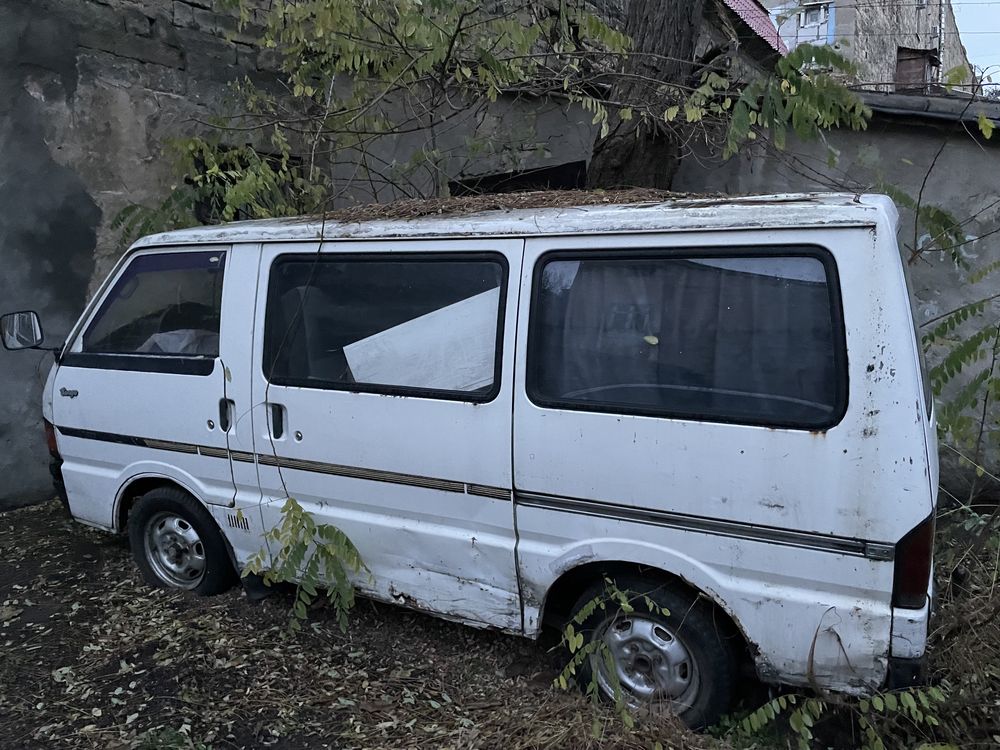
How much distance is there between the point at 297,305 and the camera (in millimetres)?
3459

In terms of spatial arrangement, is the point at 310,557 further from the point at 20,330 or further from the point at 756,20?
the point at 756,20

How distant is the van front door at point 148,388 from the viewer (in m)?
3.66

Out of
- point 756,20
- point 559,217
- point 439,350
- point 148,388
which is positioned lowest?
point 148,388

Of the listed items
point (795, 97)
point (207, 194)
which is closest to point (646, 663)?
point (795, 97)

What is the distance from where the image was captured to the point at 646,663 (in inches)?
116

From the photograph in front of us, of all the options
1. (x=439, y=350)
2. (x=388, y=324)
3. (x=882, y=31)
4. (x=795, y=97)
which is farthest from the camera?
(x=882, y=31)

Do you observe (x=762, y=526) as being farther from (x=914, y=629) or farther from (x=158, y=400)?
(x=158, y=400)

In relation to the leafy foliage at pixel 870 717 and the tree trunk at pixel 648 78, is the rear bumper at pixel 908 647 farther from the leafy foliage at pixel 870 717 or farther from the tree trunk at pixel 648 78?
the tree trunk at pixel 648 78

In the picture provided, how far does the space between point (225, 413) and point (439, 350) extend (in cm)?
118

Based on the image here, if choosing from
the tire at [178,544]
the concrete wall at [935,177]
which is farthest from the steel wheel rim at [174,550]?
the concrete wall at [935,177]

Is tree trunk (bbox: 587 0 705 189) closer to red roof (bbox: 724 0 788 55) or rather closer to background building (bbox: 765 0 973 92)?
red roof (bbox: 724 0 788 55)

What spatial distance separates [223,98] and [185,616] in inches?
184

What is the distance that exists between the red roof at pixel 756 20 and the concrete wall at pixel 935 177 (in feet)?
17.2

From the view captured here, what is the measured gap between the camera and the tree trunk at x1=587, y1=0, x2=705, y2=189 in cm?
511
